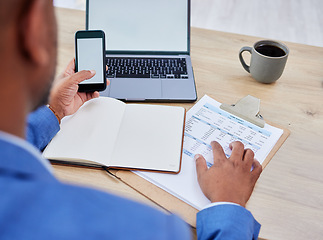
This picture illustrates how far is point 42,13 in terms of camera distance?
39 cm

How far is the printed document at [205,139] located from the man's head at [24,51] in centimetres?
43

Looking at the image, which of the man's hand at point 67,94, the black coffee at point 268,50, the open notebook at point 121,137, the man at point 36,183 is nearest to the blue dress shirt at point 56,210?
the man at point 36,183

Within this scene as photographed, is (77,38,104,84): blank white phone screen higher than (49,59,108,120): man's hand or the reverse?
higher

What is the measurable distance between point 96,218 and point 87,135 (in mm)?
525

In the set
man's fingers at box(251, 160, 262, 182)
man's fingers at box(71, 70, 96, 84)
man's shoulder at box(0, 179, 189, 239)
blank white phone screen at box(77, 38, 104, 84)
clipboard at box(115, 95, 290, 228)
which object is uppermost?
man's shoulder at box(0, 179, 189, 239)

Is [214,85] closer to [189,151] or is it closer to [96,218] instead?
[189,151]

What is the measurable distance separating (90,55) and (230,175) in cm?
50

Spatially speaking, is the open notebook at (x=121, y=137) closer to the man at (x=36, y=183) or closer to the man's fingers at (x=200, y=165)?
the man's fingers at (x=200, y=165)

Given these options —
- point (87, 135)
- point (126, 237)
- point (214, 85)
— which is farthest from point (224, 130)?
point (126, 237)

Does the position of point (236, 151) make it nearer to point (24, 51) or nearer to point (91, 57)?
point (91, 57)

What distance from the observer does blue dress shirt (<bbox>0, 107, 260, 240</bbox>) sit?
1.07 feet

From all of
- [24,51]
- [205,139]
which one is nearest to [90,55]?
[205,139]

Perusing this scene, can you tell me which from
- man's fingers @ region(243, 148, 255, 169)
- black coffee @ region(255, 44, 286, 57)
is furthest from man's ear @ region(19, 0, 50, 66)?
black coffee @ region(255, 44, 286, 57)

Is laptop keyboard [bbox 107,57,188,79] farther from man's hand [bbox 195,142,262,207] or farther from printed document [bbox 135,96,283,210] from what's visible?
man's hand [bbox 195,142,262,207]
